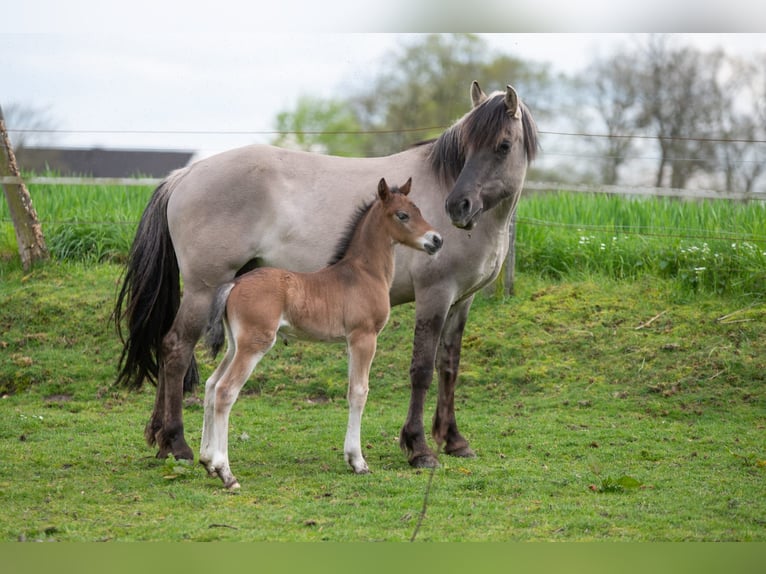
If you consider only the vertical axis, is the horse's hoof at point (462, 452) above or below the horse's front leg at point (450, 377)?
below

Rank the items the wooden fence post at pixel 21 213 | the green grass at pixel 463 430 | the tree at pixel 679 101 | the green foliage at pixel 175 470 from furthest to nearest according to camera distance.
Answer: the tree at pixel 679 101 → the wooden fence post at pixel 21 213 → the green foliage at pixel 175 470 → the green grass at pixel 463 430

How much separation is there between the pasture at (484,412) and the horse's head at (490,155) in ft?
5.76

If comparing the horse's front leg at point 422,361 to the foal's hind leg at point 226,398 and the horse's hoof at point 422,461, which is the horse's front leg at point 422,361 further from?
the foal's hind leg at point 226,398

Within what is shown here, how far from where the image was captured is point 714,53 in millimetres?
14438

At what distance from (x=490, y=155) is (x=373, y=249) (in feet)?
3.28

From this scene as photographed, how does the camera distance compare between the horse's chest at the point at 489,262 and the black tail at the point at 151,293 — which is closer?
the horse's chest at the point at 489,262

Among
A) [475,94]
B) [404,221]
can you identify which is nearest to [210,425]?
[404,221]

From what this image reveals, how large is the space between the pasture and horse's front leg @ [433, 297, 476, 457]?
11.8 inches

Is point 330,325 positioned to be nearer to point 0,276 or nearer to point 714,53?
point 0,276

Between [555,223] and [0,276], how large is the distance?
22.8 feet

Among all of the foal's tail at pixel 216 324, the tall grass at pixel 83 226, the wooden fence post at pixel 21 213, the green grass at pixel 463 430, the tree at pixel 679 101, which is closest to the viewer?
the green grass at pixel 463 430

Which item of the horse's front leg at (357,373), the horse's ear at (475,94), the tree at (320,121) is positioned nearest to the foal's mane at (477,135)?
the horse's ear at (475,94)

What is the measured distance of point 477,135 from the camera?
5551 mm

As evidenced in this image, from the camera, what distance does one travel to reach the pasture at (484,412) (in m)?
4.39
